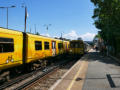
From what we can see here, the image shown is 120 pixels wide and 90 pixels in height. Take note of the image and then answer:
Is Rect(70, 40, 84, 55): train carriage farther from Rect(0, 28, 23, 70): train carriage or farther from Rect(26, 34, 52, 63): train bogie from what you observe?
Rect(0, 28, 23, 70): train carriage

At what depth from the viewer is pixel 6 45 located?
7945 millimetres

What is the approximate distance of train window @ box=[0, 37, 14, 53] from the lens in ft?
25.0

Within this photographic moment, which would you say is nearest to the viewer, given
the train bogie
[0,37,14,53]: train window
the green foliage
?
[0,37,14,53]: train window

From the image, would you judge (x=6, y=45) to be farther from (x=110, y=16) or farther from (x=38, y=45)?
(x=110, y=16)

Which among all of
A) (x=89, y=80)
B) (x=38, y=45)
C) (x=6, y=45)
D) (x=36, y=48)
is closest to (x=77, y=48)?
(x=38, y=45)

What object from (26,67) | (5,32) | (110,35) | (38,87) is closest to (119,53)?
(110,35)

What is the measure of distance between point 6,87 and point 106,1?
2253cm

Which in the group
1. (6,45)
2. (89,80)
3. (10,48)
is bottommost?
(89,80)

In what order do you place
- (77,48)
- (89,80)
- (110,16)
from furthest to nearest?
(110,16) < (77,48) < (89,80)

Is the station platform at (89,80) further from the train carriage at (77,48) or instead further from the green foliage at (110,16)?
the green foliage at (110,16)

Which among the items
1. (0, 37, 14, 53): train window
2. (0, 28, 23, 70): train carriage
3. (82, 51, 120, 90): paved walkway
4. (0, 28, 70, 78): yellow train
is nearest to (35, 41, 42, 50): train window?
(0, 28, 70, 78): yellow train

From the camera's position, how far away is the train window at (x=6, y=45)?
7.61 meters

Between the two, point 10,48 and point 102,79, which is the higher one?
point 10,48

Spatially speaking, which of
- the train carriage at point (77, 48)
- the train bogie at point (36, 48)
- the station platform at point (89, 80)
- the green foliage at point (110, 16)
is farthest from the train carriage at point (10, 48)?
the green foliage at point (110, 16)
